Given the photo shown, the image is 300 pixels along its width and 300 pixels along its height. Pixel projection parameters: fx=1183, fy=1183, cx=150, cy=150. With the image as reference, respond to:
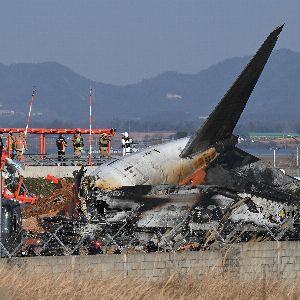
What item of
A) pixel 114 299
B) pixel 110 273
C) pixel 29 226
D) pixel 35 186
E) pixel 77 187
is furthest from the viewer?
pixel 35 186

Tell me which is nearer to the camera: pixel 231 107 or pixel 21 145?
pixel 231 107

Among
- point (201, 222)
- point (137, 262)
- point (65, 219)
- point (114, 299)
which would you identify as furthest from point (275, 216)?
point (114, 299)

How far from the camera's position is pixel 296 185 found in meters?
Result: 41.4

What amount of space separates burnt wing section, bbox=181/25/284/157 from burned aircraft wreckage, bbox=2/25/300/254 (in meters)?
0.03

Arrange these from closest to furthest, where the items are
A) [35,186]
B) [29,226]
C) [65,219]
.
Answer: [65,219] < [29,226] < [35,186]

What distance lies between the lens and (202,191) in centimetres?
3531

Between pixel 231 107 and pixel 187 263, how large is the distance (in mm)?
14693

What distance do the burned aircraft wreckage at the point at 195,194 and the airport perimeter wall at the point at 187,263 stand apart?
0.65m

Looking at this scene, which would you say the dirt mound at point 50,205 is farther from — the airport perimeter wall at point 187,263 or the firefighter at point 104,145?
the airport perimeter wall at point 187,263

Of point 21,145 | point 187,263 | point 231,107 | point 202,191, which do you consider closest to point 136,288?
point 187,263

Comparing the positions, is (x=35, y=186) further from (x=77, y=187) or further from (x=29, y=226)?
(x=77, y=187)

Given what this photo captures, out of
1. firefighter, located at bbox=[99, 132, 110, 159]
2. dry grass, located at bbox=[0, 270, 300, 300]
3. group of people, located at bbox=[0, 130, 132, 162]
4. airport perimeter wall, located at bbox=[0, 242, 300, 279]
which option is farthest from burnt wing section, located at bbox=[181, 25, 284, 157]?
firefighter, located at bbox=[99, 132, 110, 159]

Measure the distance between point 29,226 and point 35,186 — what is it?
34.0 ft

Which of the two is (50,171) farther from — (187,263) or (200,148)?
(187,263)
